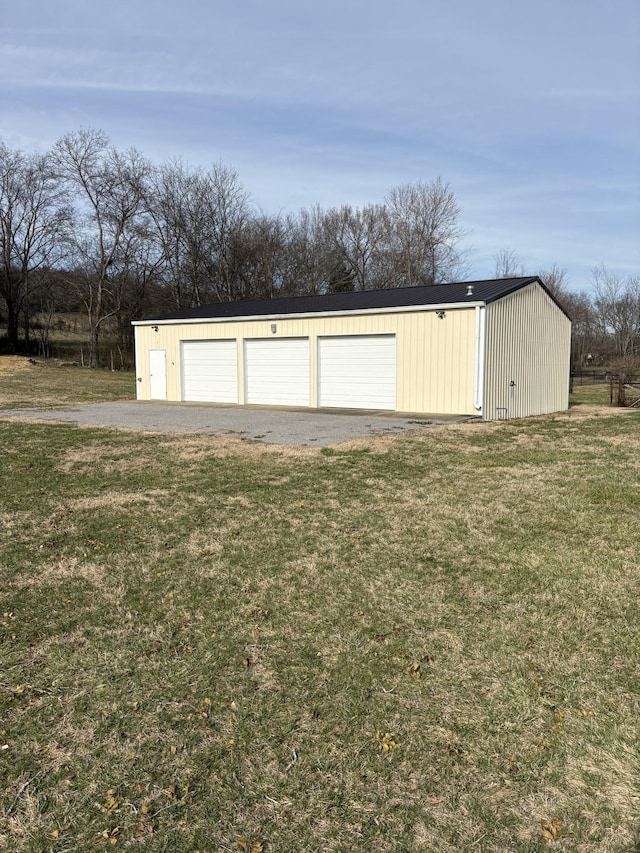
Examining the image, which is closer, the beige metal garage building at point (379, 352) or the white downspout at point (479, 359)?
the white downspout at point (479, 359)

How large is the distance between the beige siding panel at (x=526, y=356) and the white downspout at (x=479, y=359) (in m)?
0.19

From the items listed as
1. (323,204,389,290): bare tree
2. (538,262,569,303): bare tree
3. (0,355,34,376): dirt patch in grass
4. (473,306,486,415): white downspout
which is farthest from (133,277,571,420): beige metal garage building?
(538,262,569,303): bare tree

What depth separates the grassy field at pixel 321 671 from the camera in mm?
2043

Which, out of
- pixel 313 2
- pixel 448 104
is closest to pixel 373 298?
pixel 448 104

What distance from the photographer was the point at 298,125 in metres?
18.5

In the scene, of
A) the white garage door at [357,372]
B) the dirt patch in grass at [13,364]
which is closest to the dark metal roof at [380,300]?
the white garage door at [357,372]

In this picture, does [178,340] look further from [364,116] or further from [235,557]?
[235,557]

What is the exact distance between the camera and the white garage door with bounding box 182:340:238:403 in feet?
58.8

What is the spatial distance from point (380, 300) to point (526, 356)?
13.9ft

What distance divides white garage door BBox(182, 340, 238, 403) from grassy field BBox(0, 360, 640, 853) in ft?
39.3

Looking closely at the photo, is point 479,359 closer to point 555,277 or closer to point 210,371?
point 210,371

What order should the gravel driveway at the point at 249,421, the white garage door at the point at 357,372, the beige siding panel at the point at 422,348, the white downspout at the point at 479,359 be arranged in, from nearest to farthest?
the gravel driveway at the point at 249,421
the white downspout at the point at 479,359
the beige siding panel at the point at 422,348
the white garage door at the point at 357,372

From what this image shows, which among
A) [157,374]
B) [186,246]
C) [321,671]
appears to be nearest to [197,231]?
[186,246]

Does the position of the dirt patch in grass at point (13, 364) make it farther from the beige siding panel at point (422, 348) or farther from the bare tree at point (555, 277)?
the bare tree at point (555, 277)
